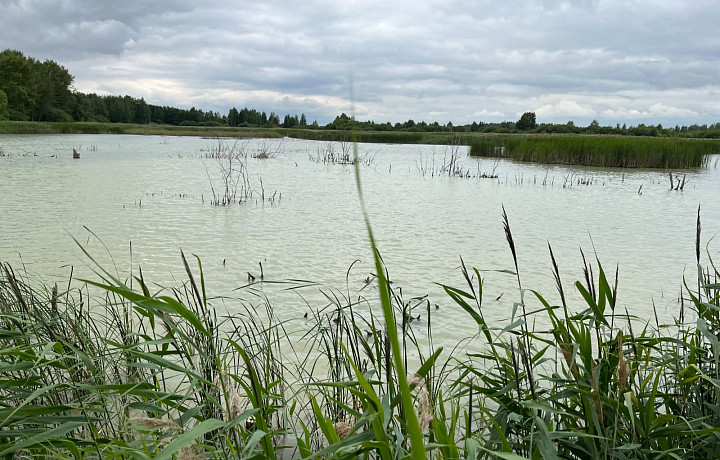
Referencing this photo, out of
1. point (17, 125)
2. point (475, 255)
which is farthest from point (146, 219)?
point (17, 125)

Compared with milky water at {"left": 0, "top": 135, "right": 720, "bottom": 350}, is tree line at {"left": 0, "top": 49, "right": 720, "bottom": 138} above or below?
above

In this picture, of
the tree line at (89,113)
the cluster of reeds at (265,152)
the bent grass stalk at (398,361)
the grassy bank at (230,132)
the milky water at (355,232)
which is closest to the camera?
the bent grass stalk at (398,361)

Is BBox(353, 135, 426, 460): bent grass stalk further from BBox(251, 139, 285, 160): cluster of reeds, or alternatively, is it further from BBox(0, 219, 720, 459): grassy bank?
BBox(251, 139, 285, 160): cluster of reeds

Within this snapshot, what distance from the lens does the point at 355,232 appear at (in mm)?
6398

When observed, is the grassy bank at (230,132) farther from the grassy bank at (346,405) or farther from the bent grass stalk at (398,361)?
the bent grass stalk at (398,361)

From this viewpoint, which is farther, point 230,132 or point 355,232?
point 230,132

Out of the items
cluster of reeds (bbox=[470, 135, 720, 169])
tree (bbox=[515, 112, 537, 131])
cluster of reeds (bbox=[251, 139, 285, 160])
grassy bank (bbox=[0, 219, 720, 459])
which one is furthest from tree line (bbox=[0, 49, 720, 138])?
grassy bank (bbox=[0, 219, 720, 459])

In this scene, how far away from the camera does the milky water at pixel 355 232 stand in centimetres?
435

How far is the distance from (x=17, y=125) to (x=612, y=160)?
117 feet

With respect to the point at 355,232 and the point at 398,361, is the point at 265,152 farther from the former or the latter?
the point at 398,361

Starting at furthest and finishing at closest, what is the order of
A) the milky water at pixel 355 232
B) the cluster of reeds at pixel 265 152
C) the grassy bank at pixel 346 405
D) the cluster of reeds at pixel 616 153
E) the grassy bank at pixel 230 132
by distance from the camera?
1. the grassy bank at pixel 230 132
2. the cluster of reeds at pixel 265 152
3. the cluster of reeds at pixel 616 153
4. the milky water at pixel 355 232
5. the grassy bank at pixel 346 405

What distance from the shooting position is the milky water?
171 inches

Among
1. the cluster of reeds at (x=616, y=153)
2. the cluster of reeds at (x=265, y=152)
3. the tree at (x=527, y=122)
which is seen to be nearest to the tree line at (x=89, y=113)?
the tree at (x=527, y=122)

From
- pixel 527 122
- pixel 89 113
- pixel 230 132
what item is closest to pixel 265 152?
pixel 230 132
